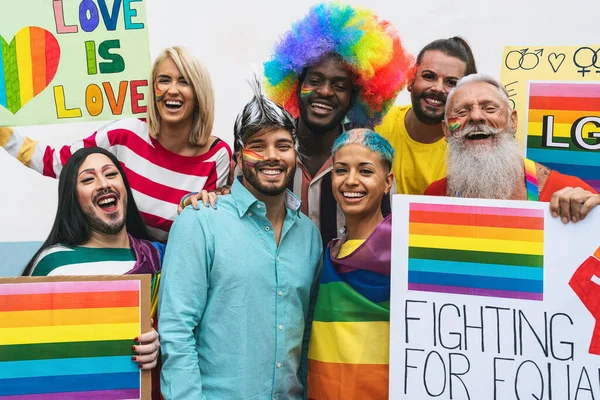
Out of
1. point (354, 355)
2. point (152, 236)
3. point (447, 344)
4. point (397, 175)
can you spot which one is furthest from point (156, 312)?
point (397, 175)

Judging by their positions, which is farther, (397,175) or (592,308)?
(397,175)

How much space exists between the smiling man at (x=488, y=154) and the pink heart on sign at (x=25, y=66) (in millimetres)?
1980

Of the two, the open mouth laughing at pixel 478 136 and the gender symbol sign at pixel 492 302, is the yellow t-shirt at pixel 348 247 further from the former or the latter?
the open mouth laughing at pixel 478 136

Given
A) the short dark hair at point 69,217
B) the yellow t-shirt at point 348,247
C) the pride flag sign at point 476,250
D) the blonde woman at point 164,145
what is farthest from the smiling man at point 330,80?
the short dark hair at point 69,217

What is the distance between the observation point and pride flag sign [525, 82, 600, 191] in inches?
126

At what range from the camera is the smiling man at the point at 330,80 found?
349 cm

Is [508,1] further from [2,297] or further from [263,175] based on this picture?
[2,297]

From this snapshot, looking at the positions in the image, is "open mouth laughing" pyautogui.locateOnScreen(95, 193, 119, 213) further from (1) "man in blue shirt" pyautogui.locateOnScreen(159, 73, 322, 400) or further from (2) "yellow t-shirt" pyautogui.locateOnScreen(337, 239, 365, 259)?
(2) "yellow t-shirt" pyautogui.locateOnScreen(337, 239, 365, 259)

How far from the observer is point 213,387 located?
8.80 feet

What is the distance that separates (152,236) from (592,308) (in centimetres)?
203

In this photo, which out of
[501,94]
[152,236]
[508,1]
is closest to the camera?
[501,94]

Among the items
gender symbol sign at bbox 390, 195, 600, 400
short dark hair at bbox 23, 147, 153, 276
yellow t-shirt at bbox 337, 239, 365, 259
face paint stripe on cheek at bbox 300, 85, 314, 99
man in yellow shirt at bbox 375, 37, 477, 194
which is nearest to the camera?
gender symbol sign at bbox 390, 195, 600, 400

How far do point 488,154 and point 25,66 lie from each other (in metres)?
2.25

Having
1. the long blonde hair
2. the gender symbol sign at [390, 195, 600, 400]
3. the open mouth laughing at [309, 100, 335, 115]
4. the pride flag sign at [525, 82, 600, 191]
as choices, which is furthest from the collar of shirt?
the pride flag sign at [525, 82, 600, 191]
